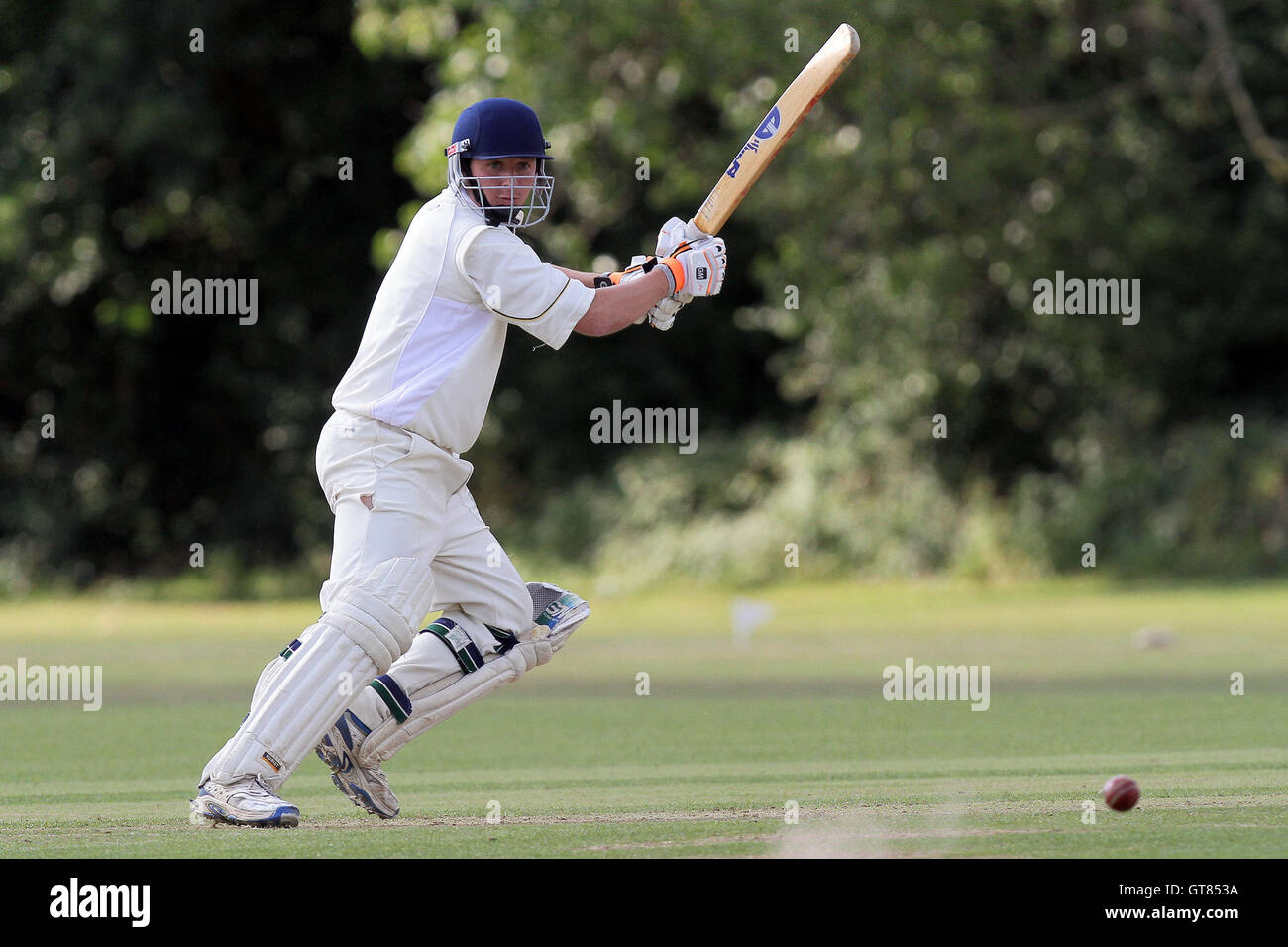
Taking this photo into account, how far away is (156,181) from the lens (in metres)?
19.2

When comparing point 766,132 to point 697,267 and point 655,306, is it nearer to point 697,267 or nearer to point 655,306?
point 697,267

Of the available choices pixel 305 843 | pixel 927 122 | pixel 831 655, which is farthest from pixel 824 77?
pixel 927 122

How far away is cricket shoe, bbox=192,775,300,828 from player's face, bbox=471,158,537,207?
5.96ft

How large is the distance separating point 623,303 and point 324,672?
1369mm

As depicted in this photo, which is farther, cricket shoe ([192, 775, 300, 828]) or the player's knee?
the player's knee

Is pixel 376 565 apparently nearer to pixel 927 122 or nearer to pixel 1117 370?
pixel 927 122

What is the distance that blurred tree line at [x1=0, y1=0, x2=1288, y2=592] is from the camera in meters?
16.3

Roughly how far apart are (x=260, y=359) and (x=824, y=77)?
1603cm

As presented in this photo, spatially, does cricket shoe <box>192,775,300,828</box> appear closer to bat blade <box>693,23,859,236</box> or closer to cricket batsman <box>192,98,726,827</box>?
cricket batsman <box>192,98,726,827</box>

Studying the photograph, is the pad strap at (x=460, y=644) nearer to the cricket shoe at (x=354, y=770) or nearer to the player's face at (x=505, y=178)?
the cricket shoe at (x=354, y=770)

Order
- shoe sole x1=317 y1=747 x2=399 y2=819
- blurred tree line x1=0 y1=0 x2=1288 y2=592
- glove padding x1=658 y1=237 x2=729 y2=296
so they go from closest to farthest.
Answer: shoe sole x1=317 y1=747 x2=399 y2=819
glove padding x1=658 y1=237 x2=729 y2=296
blurred tree line x1=0 y1=0 x2=1288 y2=592

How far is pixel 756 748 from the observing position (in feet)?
24.0

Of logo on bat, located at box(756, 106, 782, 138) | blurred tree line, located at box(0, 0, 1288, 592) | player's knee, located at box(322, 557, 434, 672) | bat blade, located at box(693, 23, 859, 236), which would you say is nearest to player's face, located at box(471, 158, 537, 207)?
bat blade, located at box(693, 23, 859, 236)

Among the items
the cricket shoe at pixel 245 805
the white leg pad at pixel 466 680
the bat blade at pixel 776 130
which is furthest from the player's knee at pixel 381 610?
the bat blade at pixel 776 130
